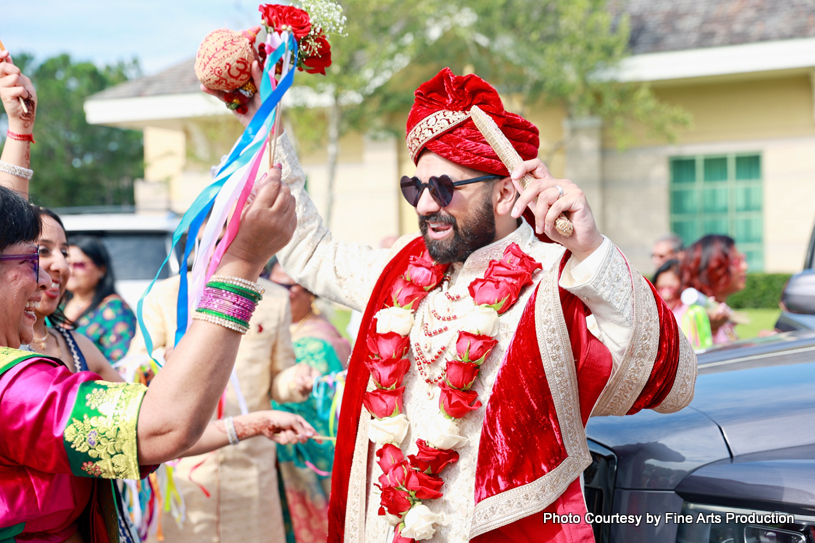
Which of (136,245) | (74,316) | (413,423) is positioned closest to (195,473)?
(413,423)

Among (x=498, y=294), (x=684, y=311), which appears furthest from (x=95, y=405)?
(x=684, y=311)

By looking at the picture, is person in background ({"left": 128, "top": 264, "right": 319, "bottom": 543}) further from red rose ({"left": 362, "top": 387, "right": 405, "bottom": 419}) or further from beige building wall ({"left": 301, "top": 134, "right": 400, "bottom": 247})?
beige building wall ({"left": 301, "top": 134, "right": 400, "bottom": 247})

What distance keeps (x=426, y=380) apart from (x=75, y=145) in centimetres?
3648

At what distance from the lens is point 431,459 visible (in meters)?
2.00

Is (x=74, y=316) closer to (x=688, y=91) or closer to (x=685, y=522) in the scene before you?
(x=685, y=522)

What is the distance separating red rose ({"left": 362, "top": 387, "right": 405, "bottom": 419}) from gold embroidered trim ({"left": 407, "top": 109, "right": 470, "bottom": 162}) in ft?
2.53

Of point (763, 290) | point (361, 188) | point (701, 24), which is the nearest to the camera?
point (763, 290)

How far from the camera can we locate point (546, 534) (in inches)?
72.2

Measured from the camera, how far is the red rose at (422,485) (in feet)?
6.52

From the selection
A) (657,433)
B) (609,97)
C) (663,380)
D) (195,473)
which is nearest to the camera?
(663,380)

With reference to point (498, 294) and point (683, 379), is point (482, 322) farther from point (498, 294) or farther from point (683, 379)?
point (683, 379)

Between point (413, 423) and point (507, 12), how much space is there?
40.7ft

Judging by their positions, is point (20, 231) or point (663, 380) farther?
point (663, 380)

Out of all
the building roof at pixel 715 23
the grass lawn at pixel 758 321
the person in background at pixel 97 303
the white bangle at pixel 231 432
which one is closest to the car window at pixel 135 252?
the person in background at pixel 97 303
